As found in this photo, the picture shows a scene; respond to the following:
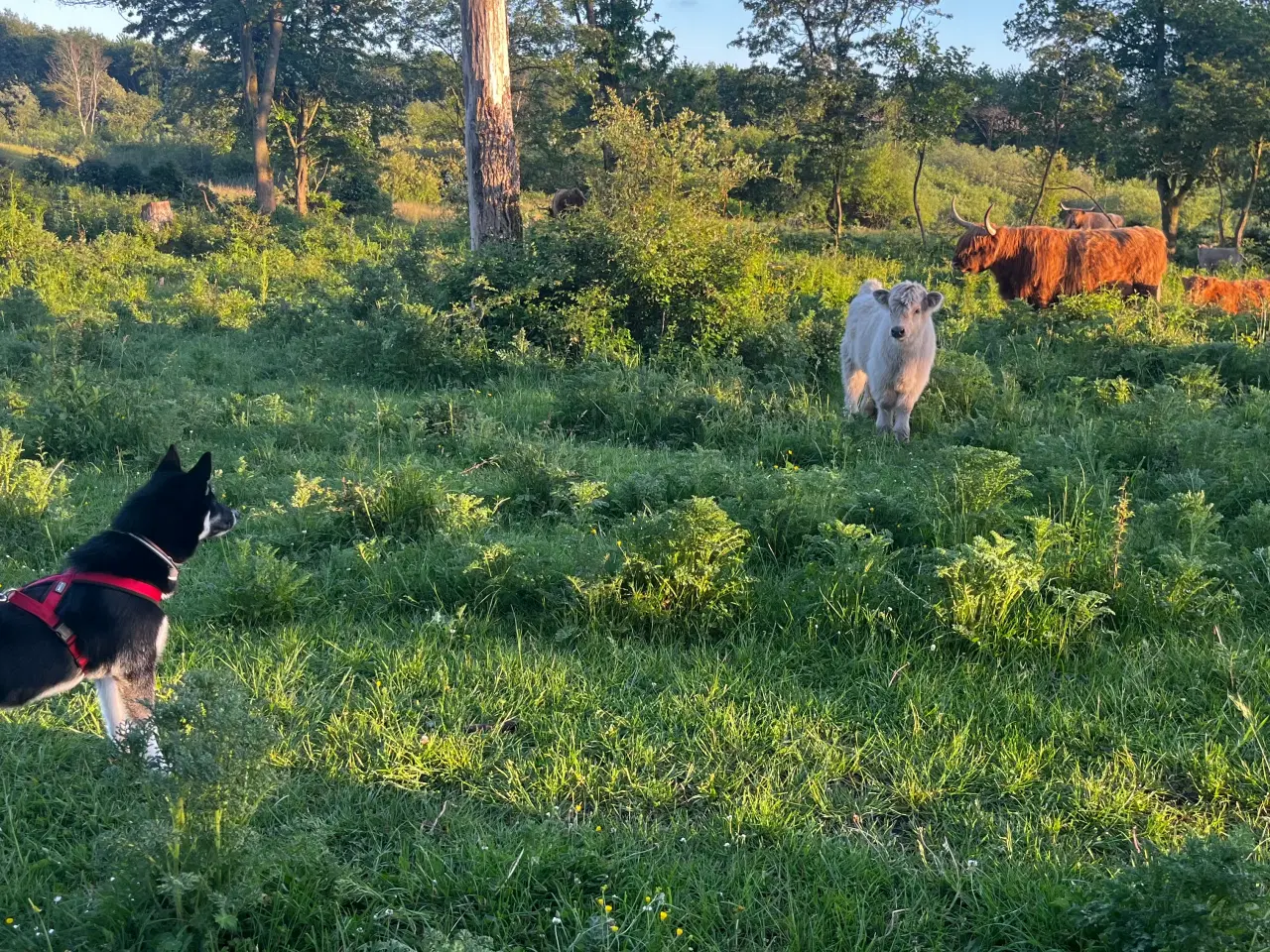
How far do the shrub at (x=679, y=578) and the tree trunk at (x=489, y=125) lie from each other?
8.10 metres

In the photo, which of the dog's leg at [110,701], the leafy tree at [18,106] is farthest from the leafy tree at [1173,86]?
the leafy tree at [18,106]

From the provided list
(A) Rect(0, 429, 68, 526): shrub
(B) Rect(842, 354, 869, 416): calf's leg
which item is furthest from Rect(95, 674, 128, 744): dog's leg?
(B) Rect(842, 354, 869, 416): calf's leg

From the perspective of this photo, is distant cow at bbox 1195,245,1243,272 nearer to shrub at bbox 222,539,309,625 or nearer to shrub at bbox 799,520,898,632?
shrub at bbox 799,520,898,632

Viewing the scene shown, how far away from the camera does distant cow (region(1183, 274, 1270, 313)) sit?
12359 millimetres

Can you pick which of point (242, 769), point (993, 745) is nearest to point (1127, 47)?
point (993, 745)

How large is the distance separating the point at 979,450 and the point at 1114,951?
2.91 m

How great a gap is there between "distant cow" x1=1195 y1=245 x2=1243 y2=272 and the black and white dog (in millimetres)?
19833

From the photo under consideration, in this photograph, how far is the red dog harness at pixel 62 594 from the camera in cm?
317

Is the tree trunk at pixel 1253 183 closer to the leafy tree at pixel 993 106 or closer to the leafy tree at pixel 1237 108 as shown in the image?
the leafy tree at pixel 1237 108

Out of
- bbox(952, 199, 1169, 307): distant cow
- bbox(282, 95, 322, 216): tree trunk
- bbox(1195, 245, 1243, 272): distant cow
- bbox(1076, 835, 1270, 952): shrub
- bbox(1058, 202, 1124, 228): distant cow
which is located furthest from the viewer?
bbox(282, 95, 322, 216): tree trunk

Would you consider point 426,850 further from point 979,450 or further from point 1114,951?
point 979,450

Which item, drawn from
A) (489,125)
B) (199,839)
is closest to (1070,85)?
(489,125)

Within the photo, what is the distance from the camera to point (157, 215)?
20.0 metres

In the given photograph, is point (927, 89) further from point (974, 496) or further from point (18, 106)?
point (18, 106)
